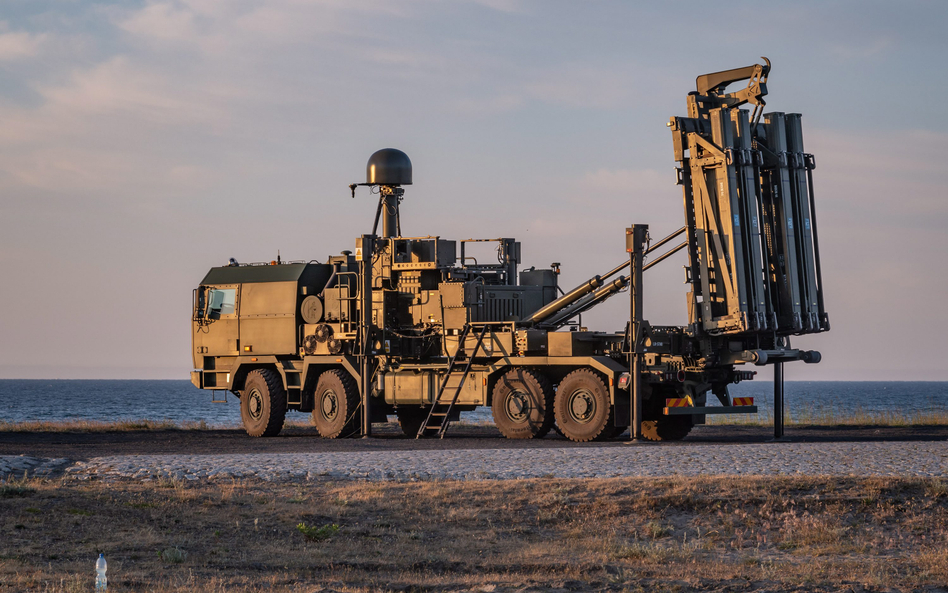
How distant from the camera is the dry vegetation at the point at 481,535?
10.9 m

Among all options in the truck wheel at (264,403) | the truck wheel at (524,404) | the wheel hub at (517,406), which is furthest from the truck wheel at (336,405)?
the wheel hub at (517,406)

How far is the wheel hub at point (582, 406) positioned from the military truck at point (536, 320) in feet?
0.13

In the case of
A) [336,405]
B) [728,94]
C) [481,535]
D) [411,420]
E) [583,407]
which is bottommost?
[481,535]

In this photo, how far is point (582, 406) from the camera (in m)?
24.1

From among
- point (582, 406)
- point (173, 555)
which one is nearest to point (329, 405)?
point (582, 406)

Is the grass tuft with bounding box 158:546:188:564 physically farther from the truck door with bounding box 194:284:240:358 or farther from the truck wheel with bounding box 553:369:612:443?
the truck door with bounding box 194:284:240:358

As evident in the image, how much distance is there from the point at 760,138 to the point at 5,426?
21.4m

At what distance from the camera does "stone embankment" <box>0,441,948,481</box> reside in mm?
16969

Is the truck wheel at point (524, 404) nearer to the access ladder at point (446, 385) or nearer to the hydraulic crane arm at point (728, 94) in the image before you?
the access ladder at point (446, 385)

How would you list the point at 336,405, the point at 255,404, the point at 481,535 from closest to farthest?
1. the point at 481,535
2. the point at 336,405
3. the point at 255,404

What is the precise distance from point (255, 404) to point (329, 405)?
2.30 meters

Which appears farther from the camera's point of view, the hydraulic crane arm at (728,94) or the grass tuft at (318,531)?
the hydraulic crane arm at (728,94)

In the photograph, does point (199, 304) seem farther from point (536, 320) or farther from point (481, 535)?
point (481, 535)

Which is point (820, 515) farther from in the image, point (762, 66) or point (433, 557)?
point (762, 66)
